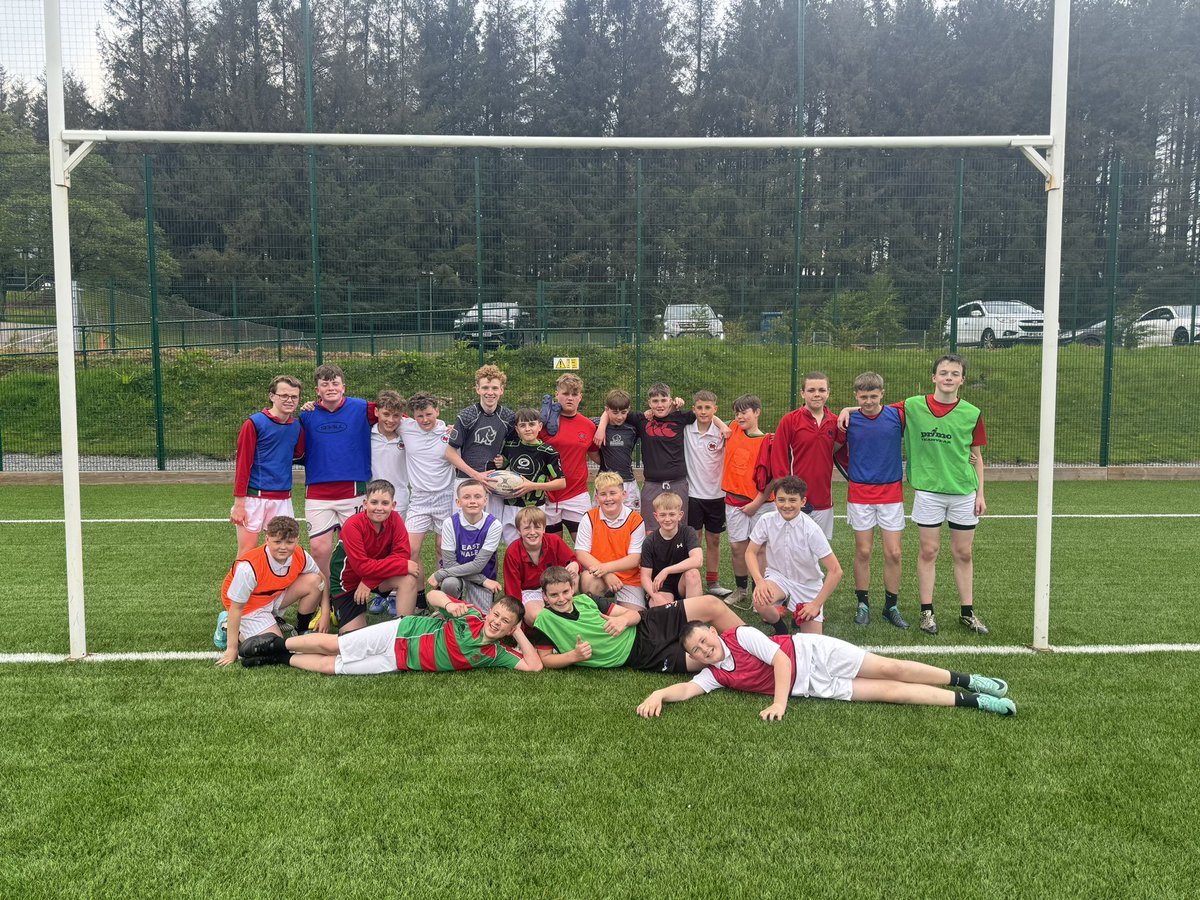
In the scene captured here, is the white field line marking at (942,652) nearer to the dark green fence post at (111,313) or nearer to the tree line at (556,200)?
the tree line at (556,200)

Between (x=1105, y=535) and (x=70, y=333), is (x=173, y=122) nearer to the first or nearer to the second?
(x=70, y=333)

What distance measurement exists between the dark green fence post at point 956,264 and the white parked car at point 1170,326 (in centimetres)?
357

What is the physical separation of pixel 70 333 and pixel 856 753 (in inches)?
188

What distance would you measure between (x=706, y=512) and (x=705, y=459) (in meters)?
0.40

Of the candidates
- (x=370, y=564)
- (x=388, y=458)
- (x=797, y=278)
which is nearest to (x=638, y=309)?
(x=797, y=278)

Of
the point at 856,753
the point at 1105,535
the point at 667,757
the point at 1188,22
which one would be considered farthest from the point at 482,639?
the point at 1188,22

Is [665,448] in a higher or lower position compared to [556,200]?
lower

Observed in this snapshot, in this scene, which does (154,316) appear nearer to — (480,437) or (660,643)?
(480,437)

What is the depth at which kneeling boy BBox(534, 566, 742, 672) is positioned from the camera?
4.82 metres

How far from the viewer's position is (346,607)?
5426mm

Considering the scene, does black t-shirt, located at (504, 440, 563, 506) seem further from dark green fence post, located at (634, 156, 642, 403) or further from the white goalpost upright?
dark green fence post, located at (634, 156, 642, 403)

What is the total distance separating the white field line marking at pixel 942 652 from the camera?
5.00 meters

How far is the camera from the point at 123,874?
2869 millimetres

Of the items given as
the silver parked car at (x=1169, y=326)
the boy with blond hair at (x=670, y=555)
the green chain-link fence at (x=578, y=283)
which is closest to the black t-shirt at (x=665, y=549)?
the boy with blond hair at (x=670, y=555)
